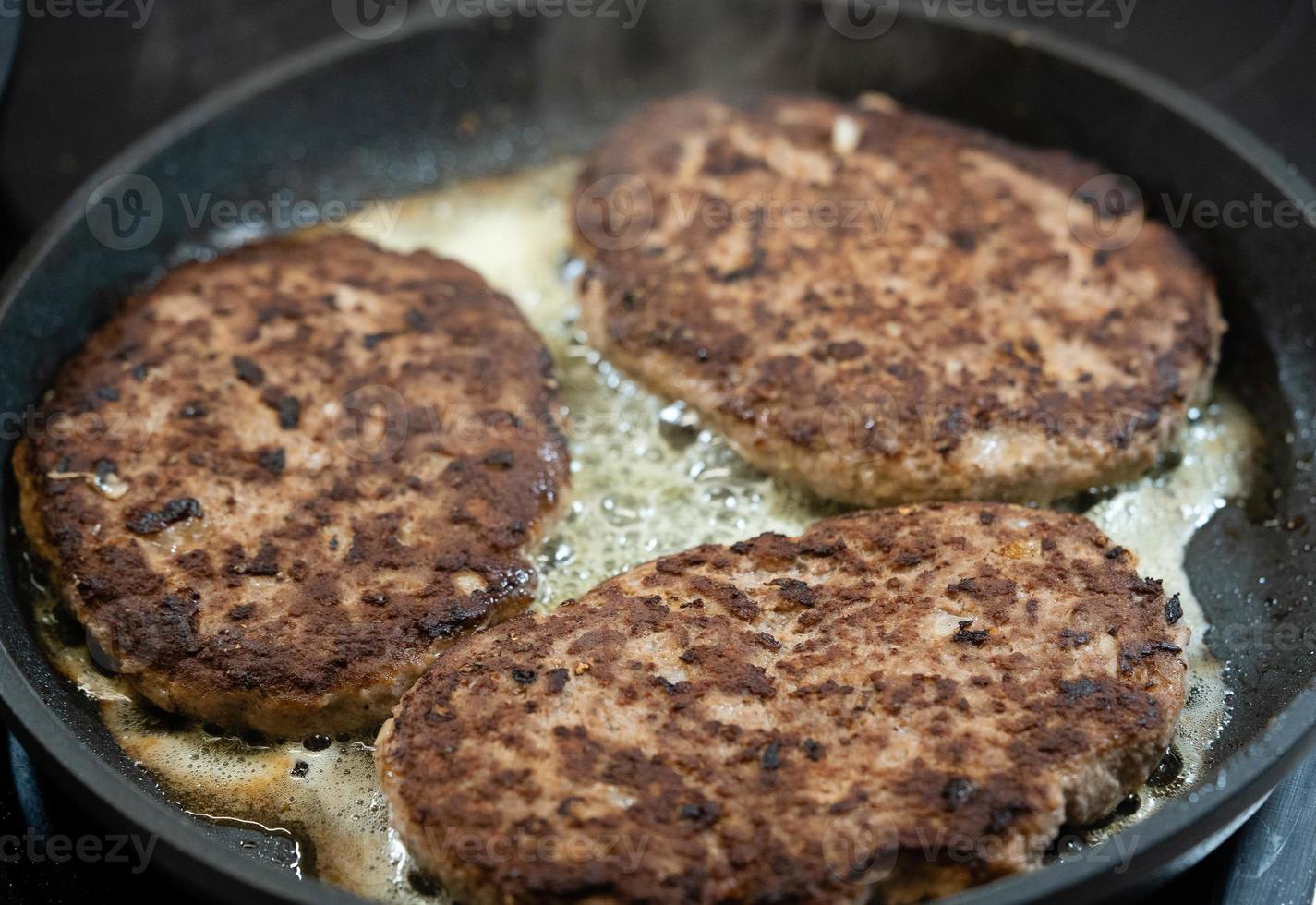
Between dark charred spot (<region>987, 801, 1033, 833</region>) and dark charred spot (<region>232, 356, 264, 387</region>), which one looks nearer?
dark charred spot (<region>987, 801, 1033, 833</region>)

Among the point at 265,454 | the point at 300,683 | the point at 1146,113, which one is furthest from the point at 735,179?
the point at 300,683
